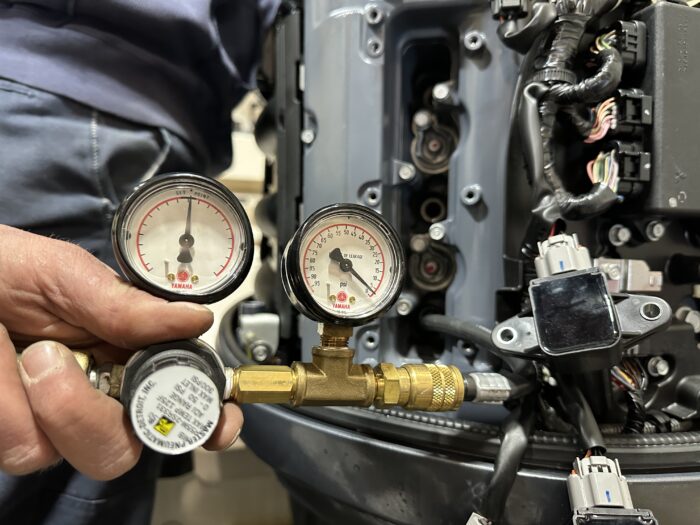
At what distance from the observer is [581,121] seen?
2.14ft

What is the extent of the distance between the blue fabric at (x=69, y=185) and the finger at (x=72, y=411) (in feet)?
0.94

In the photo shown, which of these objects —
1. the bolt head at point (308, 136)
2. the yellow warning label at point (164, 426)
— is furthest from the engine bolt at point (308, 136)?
the yellow warning label at point (164, 426)

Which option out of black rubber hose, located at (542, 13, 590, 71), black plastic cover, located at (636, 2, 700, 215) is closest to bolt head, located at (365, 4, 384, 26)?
black rubber hose, located at (542, 13, 590, 71)

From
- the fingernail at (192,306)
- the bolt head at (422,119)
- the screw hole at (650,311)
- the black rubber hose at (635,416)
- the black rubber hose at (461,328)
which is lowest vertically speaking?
the black rubber hose at (635,416)

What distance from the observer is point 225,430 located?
1.66 ft

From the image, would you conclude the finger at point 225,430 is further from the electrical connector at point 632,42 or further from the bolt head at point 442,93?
the electrical connector at point 632,42

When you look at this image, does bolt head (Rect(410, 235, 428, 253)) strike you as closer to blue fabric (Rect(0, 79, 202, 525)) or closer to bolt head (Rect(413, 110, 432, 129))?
bolt head (Rect(413, 110, 432, 129))

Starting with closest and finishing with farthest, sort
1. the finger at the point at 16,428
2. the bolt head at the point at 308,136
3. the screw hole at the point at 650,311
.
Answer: the finger at the point at 16,428 < the screw hole at the point at 650,311 < the bolt head at the point at 308,136

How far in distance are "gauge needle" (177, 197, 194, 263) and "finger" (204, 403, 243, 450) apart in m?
0.15

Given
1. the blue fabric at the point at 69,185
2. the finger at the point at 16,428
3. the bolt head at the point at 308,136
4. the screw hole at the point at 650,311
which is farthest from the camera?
the bolt head at the point at 308,136

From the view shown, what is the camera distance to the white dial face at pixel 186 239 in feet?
1.66

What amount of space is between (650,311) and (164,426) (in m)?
0.50

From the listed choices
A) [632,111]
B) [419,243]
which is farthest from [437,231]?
[632,111]

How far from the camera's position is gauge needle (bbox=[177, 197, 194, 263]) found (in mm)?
521
